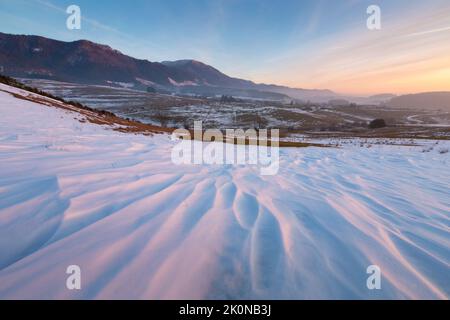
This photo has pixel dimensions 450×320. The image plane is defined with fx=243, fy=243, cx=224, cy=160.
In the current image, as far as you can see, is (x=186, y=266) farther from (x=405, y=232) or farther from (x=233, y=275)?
(x=405, y=232)

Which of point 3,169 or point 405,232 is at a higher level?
point 3,169

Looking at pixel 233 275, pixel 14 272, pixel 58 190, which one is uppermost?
pixel 58 190

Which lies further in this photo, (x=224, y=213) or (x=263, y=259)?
(x=224, y=213)

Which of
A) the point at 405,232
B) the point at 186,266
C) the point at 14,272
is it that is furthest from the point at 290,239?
the point at 14,272
